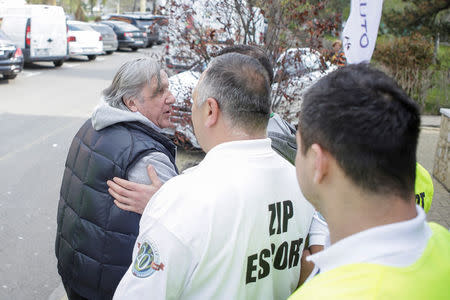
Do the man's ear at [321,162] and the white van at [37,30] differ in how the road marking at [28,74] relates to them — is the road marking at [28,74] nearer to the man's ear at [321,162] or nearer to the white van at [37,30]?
the white van at [37,30]

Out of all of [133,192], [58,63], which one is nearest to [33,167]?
[133,192]

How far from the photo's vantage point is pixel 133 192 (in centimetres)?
211

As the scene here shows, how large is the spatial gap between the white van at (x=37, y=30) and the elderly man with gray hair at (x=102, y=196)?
1610cm

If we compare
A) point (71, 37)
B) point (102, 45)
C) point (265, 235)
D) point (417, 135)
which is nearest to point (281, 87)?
point (265, 235)

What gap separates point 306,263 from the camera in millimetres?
2016

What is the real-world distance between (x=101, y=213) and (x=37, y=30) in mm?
16569

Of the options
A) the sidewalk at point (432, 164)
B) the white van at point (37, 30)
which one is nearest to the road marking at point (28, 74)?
the white van at point (37, 30)

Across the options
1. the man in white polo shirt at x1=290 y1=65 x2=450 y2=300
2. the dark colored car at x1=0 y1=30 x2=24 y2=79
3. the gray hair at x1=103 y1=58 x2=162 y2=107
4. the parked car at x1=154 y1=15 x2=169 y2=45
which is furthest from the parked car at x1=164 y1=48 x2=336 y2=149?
the dark colored car at x1=0 y1=30 x2=24 y2=79

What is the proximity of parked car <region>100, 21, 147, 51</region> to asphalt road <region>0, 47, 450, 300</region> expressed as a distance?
11051mm

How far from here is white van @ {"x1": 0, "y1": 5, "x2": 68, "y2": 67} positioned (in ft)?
55.3

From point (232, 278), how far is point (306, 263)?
0.49 metres

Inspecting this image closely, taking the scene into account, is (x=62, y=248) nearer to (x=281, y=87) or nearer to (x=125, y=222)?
(x=125, y=222)

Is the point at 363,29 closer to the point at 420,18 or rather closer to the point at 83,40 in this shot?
the point at 420,18

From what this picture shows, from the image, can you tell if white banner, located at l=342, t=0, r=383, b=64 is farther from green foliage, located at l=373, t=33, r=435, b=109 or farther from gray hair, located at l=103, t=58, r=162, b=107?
green foliage, located at l=373, t=33, r=435, b=109
